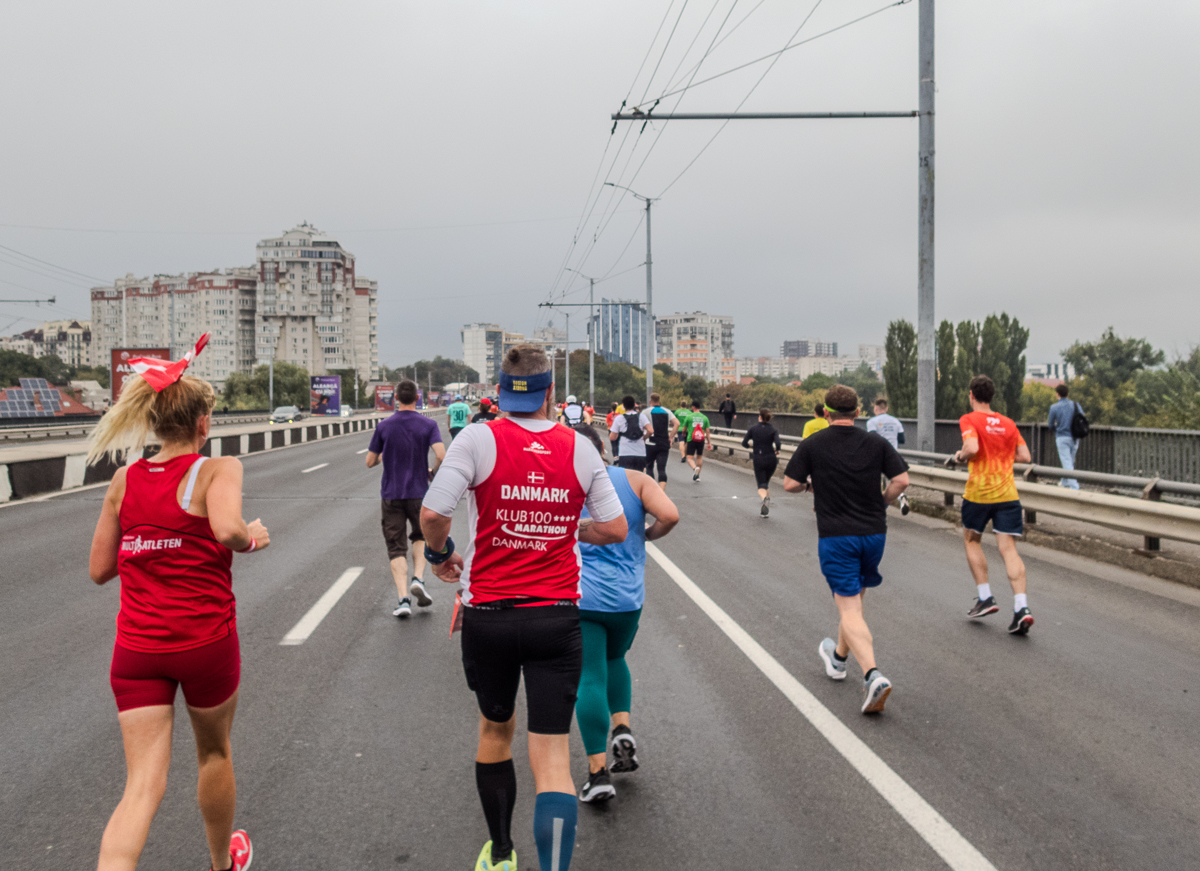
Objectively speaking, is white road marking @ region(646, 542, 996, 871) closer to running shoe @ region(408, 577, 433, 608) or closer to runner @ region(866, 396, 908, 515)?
running shoe @ region(408, 577, 433, 608)

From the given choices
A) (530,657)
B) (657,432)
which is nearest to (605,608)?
(530,657)

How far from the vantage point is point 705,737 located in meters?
4.45

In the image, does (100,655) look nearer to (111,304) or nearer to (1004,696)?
(1004,696)

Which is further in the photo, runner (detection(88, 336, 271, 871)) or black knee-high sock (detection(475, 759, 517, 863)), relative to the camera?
black knee-high sock (detection(475, 759, 517, 863))

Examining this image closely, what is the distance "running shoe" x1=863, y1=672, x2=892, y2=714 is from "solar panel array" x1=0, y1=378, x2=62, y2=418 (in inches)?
2296

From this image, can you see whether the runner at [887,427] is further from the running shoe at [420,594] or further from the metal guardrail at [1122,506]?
the running shoe at [420,594]

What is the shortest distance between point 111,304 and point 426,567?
7775 inches

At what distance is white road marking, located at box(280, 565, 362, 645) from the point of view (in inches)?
254

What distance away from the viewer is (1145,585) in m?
8.45

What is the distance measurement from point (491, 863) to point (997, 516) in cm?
536

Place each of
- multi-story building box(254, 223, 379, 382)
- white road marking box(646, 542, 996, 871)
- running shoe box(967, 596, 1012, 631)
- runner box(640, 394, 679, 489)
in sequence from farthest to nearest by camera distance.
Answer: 1. multi-story building box(254, 223, 379, 382)
2. runner box(640, 394, 679, 489)
3. running shoe box(967, 596, 1012, 631)
4. white road marking box(646, 542, 996, 871)

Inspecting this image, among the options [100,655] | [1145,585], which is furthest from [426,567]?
[1145,585]

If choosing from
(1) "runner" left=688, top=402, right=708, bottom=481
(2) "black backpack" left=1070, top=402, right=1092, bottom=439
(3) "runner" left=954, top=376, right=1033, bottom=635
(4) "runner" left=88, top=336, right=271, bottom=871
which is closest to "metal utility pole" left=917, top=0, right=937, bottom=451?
(2) "black backpack" left=1070, top=402, right=1092, bottom=439

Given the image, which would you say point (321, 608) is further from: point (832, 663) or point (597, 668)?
point (597, 668)
